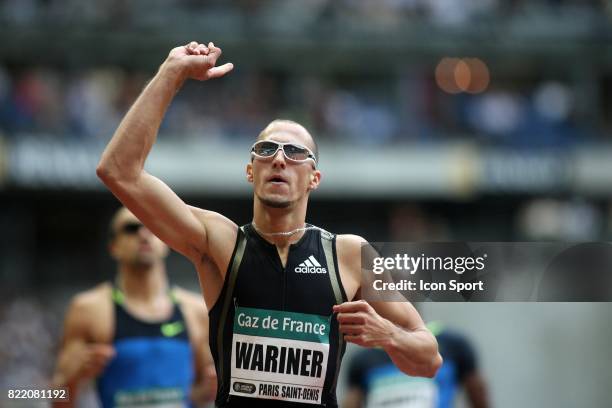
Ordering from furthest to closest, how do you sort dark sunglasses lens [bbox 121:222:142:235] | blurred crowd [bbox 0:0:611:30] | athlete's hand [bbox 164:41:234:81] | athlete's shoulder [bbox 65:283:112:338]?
blurred crowd [bbox 0:0:611:30] < dark sunglasses lens [bbox 121:222:142:235] < athlete's shoulder [bbox 65:283:112:338] < athlete's hand [bbox 164:41:234:81]

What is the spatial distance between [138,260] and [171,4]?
18.3 meters

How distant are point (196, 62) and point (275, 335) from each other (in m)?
1.39

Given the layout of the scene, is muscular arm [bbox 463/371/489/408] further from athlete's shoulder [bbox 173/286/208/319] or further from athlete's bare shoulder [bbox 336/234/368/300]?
athlete's bare shoulder [bbox 336/234/368/300]

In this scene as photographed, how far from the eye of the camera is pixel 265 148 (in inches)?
211

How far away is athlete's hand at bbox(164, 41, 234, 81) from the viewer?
508 cm

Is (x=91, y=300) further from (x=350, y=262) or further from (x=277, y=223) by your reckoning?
(x=350, y=262)

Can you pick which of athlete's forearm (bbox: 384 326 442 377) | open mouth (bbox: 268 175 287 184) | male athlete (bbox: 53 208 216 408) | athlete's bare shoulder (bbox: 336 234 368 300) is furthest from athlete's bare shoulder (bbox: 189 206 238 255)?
male athlete (bbox: 53 208 216 408)

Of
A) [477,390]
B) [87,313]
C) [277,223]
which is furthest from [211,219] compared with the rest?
[477,390]

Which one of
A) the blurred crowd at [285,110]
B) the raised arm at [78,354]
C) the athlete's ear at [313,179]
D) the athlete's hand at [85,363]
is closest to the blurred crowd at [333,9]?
the blurred crowd at [285,110]

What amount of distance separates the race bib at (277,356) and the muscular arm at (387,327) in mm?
232

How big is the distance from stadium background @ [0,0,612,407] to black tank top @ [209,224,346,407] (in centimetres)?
1541

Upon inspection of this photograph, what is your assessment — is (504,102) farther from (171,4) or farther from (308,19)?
(171,4)

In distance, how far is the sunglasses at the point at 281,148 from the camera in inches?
210

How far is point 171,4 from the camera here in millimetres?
25578
